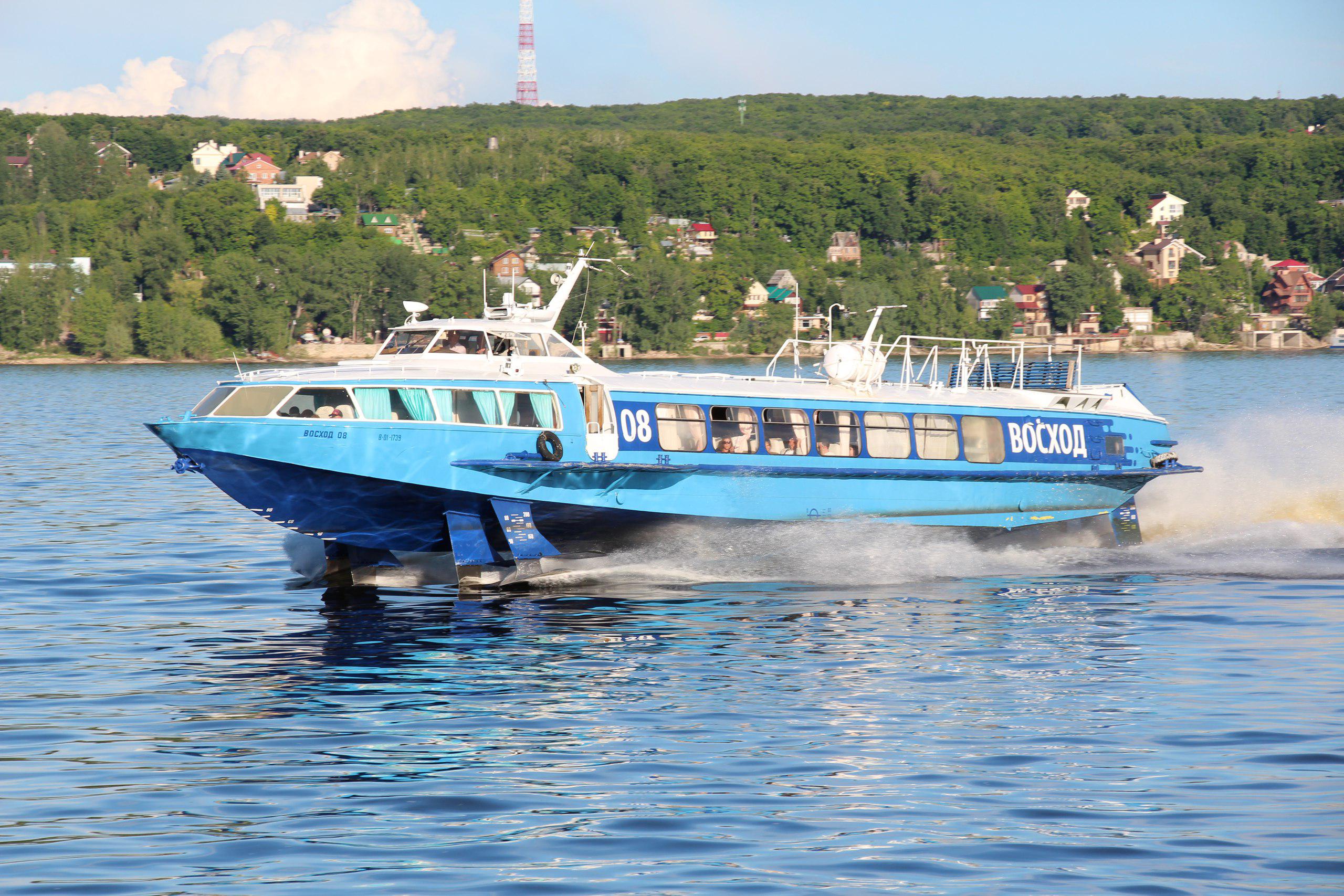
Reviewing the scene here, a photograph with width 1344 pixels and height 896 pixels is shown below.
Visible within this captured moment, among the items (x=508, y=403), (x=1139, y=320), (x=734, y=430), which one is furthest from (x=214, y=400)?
Answer: (x=1139, y=320)

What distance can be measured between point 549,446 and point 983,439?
7.84 metres

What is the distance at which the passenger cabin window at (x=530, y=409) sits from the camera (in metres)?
20.5

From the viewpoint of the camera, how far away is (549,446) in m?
20.3

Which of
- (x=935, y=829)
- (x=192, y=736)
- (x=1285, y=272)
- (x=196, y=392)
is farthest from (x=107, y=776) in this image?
(x=1285, y=272)

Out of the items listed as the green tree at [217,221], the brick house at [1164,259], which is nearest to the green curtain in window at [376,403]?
the green tree at [217,221]

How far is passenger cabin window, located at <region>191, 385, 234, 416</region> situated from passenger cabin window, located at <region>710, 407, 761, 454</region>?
7.12 metres

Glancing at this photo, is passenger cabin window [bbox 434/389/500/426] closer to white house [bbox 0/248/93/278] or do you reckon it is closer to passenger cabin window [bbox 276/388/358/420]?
passenger cabin window [bbox 276/388/358/420]

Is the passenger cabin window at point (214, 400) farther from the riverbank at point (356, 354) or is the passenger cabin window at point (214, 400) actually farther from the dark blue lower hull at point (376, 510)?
the riverbank at point (356, 354)

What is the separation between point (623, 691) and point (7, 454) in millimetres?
34700

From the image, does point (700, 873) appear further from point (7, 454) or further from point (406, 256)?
point (406, 256)

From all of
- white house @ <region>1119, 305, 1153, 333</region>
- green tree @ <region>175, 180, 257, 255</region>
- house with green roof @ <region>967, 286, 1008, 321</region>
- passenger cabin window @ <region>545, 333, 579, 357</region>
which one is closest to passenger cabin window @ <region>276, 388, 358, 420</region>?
passenger cabin window @ <region>545, 333, 579, 357</region>

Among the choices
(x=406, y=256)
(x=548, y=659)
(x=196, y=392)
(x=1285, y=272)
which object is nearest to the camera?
(x=548, y=659)

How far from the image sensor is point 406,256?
141250mm

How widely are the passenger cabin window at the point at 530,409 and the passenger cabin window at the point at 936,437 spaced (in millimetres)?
6275
